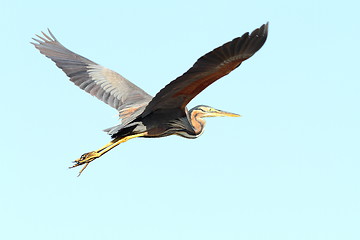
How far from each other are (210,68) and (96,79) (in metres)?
4.41

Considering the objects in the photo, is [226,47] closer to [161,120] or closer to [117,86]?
[161,120]

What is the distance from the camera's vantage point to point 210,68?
1048 centimetres

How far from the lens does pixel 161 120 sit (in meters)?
12.2

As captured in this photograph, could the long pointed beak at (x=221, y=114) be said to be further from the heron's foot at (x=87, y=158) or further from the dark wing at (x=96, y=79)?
the heron's foot at (x=87, y=158)

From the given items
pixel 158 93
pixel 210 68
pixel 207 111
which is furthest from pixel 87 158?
pixel 210 68

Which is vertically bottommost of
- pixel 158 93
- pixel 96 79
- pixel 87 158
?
pixel 87 158

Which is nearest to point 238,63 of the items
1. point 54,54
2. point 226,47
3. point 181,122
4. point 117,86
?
point 226,47

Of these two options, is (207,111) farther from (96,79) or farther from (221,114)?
(96,79)

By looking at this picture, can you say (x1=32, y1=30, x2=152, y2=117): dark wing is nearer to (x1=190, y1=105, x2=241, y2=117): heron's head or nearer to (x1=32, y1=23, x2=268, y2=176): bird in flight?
(x1=32, y1=23, x2=268, y2=176): bird in flight

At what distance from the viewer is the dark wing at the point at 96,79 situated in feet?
44.7

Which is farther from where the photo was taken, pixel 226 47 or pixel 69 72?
pixel 69 72

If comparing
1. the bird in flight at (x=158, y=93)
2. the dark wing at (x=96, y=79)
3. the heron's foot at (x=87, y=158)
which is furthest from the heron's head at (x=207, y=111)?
the heron's foot at (x=87, y=158)

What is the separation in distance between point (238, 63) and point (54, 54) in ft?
18.5

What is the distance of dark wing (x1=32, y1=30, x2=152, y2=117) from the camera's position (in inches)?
536
